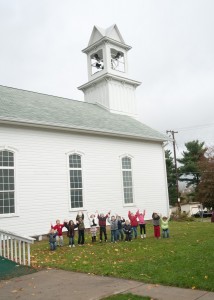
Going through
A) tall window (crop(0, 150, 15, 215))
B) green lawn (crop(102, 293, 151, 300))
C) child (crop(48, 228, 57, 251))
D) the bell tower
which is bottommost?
green lawn (crop(102, 293, 151, 300))

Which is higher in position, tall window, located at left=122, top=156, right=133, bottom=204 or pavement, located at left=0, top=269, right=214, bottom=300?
tall window, located at left=122, top=156, right=133, bottom=204

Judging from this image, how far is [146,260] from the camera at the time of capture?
922 cm

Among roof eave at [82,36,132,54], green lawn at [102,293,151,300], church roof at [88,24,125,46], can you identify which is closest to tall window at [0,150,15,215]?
green lawn at [102,293,151,300]

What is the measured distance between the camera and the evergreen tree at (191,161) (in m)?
58.8

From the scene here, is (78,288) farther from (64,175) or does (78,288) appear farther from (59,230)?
(64,175)

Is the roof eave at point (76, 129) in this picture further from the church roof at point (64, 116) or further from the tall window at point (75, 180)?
the tall window at point (75, 180)

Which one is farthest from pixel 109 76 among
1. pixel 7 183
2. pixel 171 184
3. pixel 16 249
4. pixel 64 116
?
pixel 171 184

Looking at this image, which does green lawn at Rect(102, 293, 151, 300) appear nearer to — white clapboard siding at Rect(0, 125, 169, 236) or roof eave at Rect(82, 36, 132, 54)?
white clapboard siding at Rect(0, 125, 169, 236)

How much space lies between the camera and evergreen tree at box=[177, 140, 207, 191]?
58784mm

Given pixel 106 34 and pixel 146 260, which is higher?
pixel 106 34

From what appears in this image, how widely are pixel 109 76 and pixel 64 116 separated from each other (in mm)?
7302

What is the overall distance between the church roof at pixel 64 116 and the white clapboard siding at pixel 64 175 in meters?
0.56

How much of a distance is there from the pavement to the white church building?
6.81 m

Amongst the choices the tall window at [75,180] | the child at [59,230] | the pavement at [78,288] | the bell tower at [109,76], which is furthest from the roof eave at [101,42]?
the pavement at [78,288]
